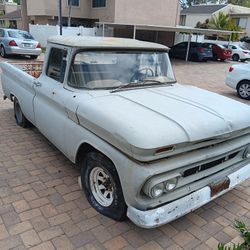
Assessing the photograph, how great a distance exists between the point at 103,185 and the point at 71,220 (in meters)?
0.52

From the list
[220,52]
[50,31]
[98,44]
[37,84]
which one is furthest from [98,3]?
[98,44]

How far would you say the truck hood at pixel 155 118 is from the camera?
2.59 m

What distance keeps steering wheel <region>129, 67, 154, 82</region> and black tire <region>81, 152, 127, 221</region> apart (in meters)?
1.29

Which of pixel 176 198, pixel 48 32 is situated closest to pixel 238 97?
pixel 176 198

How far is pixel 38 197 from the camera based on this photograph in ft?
11.9

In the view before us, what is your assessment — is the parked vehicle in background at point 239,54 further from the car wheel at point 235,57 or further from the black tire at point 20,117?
the black tire at point 20,117

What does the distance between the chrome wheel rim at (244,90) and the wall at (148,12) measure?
18.3 metres

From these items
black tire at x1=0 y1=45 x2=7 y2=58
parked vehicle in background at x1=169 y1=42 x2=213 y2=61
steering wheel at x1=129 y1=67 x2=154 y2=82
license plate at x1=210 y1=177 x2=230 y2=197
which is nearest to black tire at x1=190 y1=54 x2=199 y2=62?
parked vehicle in background at x1=169 y1=42 x2=213 y2=61

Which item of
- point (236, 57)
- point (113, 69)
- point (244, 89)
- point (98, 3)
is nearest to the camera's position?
point (113, 69)

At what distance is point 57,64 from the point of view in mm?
4164

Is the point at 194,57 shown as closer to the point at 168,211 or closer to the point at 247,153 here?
the point at 247,153

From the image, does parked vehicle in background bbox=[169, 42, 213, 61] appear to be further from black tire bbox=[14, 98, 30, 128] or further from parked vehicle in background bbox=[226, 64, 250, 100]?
black tire bbox=[14, 98, 30, 128]

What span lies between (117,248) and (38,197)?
1.29m

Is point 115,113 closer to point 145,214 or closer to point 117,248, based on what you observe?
point 145,214
